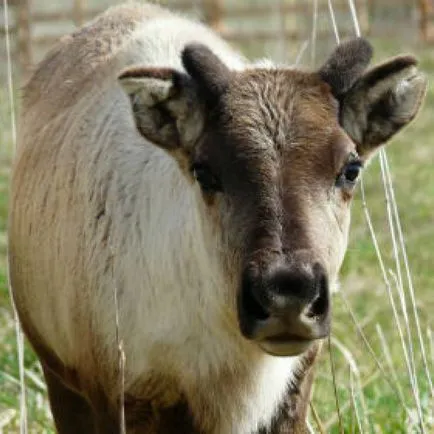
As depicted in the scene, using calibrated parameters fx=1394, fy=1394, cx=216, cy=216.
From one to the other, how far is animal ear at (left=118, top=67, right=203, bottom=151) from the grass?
4.55 ft

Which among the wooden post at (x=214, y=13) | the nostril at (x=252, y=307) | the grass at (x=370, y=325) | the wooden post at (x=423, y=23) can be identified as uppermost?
the nostril at (x=252, y=307)

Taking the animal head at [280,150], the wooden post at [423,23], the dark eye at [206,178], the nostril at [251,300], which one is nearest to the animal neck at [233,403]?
the animal head at [280,150]

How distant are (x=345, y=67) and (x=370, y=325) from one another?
517 cm

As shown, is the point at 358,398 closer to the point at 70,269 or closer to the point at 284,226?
the point at 70,269

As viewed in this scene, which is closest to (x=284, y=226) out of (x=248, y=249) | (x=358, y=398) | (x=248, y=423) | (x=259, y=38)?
(x=248, y=249)

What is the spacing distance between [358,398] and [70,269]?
6.41ft

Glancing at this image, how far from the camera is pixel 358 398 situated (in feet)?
24.6

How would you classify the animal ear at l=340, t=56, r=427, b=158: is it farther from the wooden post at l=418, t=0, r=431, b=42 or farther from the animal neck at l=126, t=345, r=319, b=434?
the wooden post at l=418, t=0, r=431, b=42

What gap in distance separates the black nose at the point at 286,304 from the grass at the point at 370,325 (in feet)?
3.95

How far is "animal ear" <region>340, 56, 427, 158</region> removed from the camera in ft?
18.2

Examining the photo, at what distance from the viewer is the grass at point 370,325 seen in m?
7.26

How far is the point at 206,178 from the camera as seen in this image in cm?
540

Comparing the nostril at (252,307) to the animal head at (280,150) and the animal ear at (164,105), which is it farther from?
the animal ear at (164,105)

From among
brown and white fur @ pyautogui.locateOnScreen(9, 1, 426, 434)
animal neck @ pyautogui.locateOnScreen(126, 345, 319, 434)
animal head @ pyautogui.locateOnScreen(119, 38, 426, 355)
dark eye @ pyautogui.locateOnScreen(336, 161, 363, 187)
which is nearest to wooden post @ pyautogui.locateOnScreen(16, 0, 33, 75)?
brown and white fur @ pyautogui.locateOnScreen(9, 1, 426, 434)
